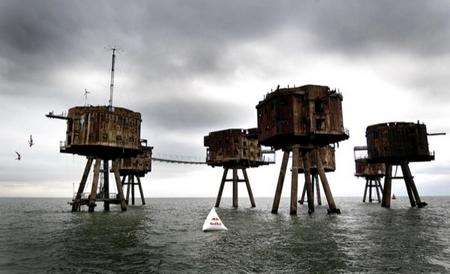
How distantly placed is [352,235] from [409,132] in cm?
2664

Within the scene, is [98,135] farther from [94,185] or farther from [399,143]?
[399,143]

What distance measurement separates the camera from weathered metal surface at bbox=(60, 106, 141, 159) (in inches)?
1517

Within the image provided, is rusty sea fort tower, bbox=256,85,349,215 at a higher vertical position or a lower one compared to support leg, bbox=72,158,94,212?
higher

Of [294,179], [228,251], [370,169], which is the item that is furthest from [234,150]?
[228,251]

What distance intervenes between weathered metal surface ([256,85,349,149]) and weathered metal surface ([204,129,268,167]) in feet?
51.6

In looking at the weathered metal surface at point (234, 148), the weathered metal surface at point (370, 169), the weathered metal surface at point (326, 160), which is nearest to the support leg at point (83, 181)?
the weathered metal surface at point (234, 148)

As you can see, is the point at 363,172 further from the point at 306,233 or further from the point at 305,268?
the point at 305,268

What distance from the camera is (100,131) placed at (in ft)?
127

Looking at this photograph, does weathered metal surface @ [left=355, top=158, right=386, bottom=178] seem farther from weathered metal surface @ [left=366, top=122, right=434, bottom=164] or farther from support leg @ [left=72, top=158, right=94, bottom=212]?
support leg @ [left=72, top=158, right=94, bottom=212]

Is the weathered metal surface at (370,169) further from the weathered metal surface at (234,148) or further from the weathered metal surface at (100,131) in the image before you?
the weathered metal surface at (100,131)

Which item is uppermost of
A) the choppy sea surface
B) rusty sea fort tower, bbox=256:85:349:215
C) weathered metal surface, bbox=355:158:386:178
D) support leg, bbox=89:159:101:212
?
rusty sea fort tower, bbox=256:85:349:215

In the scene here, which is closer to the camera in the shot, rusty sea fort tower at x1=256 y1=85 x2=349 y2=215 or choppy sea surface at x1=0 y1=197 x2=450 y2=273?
choppy sea surface at x1=0 y1=197 x2=450 y2=273

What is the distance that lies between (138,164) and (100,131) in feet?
78.3

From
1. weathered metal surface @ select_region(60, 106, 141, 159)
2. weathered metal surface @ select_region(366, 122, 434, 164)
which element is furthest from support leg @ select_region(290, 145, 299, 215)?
weathered metal surface @ select_region(60, 106, 141, 159)
